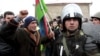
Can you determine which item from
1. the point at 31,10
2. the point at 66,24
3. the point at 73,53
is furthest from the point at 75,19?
the point at 31,10

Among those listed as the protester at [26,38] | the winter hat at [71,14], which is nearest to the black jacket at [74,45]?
the winter hat at [71,14]

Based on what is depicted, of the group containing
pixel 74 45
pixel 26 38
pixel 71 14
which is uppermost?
pixel 71 14

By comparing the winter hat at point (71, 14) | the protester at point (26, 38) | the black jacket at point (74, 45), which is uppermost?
the winter hat at point (71, 14)

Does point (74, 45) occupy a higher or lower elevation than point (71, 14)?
lower

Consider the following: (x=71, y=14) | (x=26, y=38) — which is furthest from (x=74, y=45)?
(x=26, y=38)

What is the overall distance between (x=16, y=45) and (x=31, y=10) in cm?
1235

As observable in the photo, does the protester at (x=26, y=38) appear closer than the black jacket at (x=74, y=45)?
No

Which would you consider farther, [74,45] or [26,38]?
[26,38]

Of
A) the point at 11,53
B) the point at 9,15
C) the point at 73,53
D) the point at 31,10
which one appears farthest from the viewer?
the point at 31,10

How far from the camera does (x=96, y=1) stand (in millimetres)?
18266

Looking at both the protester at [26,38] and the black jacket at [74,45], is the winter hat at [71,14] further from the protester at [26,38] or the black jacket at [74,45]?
the protester at [26,38]

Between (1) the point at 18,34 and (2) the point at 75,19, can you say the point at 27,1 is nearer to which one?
(1) the point at 18,34

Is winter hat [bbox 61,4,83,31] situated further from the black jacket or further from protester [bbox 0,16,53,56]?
protester [bbox 0,16,53,56]

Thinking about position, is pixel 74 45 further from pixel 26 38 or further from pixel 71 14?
pixel 26 38
